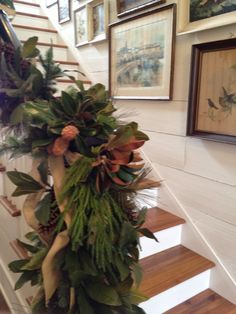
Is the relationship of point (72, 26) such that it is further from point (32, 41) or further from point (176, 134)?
point (32, 41)

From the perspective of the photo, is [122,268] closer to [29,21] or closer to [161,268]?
[161,268]

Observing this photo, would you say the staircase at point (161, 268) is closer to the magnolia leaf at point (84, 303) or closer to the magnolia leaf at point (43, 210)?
the magnolia leaf at point (43, 210)

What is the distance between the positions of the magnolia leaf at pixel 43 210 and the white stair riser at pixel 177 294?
909mm

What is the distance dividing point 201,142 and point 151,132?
0.45 metres

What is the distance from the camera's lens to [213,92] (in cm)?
148

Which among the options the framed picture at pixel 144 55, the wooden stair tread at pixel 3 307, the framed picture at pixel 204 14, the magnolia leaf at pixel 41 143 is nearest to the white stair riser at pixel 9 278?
the wooden stair tread at pixel 3 307

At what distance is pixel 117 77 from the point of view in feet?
7.04

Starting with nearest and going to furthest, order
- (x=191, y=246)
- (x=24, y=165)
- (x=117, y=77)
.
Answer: (x=24, y=165) → (x=191, y=246) → (x=117, y=77)

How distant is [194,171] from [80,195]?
3.84 feet

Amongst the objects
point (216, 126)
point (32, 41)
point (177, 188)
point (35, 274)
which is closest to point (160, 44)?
point (216, 126)

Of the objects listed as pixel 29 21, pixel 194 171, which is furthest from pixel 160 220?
pixel 29 21

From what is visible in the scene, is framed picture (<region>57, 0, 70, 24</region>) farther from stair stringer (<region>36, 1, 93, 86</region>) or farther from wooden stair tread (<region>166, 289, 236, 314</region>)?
wooden stair tread (<region>166, 289, 236, 314</region>)

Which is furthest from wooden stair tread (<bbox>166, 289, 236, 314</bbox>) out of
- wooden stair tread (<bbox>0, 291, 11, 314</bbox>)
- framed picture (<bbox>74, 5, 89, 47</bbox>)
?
framed picture (<bbox>74, 5, 89, 47</bbox>)

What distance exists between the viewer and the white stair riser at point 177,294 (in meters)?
1.37
